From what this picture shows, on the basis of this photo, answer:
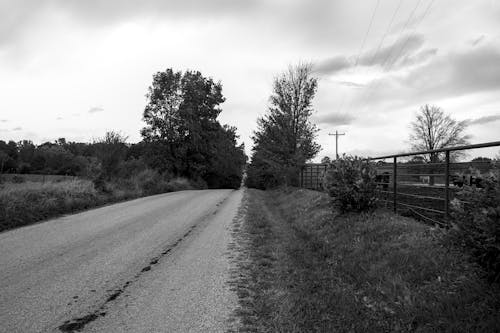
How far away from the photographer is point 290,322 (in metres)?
4.28

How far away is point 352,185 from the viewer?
9.91 metres

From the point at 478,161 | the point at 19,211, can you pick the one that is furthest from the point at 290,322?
the point at 19,211

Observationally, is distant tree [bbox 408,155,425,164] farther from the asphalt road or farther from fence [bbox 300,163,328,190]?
fence [bbox 300,163,328,190]

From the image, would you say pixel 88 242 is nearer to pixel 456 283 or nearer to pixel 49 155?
pixel 456 283

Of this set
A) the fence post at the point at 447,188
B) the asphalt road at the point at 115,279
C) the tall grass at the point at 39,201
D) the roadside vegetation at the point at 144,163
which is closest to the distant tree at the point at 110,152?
the roadside vegetation at the point at 144,163

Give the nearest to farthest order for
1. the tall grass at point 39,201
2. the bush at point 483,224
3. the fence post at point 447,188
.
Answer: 1. the bush at point 483,224
2. the fence post at point 447,188
3. the tall grass at point 39,201

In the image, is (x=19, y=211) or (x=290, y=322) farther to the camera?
(x=19, y=211)

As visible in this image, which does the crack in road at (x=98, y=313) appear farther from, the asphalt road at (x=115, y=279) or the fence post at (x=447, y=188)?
the fence post at (x=447, y=188)

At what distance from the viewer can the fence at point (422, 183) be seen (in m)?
7.09

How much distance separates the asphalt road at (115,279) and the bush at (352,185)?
10.3 ft

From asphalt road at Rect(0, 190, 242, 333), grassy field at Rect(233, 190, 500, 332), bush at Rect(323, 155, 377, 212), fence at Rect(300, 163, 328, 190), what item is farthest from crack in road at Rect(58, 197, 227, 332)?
fence at Rect(300, 163, 328, 190)

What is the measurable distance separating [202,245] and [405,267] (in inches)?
174

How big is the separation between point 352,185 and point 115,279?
251 inches

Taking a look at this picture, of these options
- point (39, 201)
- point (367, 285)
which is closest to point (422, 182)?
point (367, 285)
